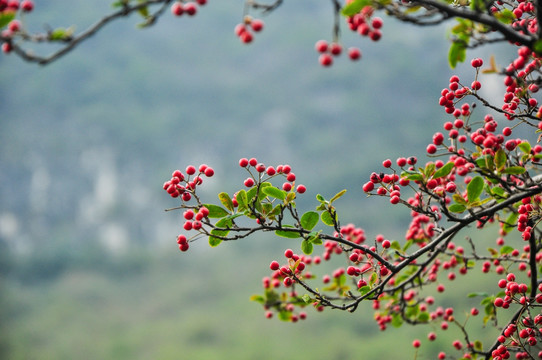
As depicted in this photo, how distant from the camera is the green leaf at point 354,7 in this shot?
8.42ft

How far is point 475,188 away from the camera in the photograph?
366cm

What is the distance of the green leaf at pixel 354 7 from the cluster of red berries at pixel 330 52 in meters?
0.18

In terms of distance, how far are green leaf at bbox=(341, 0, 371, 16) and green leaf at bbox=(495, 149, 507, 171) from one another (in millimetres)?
1649

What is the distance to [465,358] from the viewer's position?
17.5 ft

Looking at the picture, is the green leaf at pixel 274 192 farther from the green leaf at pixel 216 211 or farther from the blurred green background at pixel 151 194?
Result: the blurred green background at pixel 151 194

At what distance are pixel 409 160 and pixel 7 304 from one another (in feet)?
476

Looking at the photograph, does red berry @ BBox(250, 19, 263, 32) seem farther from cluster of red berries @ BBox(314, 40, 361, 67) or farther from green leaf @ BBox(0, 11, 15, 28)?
green leaf @ BBox(0, 11, 15, 28)

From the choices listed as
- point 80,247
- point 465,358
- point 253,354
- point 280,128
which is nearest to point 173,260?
point 80,247

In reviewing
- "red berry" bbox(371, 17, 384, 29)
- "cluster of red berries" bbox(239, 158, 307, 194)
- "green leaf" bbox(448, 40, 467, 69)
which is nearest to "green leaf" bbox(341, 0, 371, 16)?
"red berry" bbox(371, 17, 384, 29)

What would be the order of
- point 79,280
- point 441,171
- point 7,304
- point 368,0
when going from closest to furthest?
point 368,0 → point 441,171 → point 7,304 → point 79,280

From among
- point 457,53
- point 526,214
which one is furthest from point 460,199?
point 457,53

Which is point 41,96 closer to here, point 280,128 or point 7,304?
point 7,304

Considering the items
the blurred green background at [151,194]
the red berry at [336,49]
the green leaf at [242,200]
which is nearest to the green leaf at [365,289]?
the green leaf at [242,200]

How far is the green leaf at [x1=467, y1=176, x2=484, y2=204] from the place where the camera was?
3.63 meters
